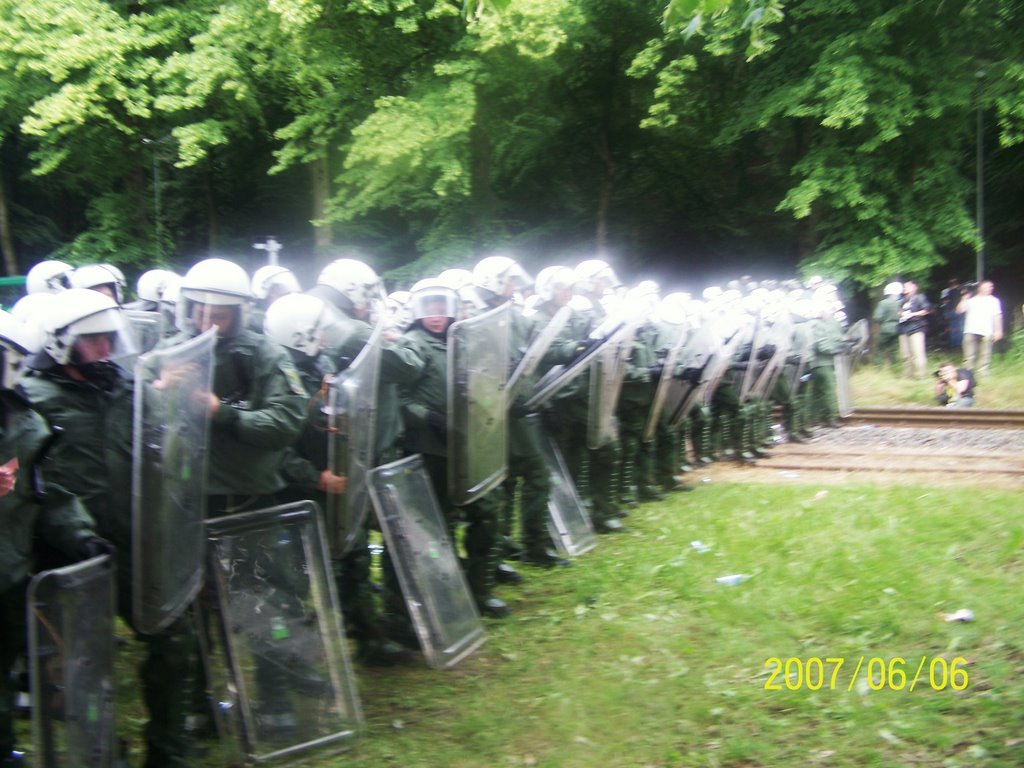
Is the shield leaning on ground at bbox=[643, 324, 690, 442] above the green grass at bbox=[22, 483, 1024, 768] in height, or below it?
above

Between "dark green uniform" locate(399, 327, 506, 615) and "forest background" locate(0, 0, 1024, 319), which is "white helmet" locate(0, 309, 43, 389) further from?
"forest background" locate(0, 0, 1024, 319)

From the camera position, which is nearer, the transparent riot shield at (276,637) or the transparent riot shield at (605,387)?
the transparent riot shield at (276,637)

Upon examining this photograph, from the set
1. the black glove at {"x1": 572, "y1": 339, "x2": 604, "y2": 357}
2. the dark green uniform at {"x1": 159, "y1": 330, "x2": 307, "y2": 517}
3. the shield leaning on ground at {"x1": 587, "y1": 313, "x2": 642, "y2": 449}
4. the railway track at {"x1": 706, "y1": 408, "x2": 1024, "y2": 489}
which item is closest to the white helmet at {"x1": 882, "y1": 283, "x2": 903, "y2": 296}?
the railway track at {"x1": 706, "y1": 408, "x2": 1024, "y2": 489}

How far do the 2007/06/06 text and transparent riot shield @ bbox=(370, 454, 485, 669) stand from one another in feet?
4.78

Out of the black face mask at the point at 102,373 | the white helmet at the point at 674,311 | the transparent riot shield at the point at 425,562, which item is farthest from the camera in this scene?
the white helmet at the point at 674,311

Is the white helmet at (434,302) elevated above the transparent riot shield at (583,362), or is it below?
above

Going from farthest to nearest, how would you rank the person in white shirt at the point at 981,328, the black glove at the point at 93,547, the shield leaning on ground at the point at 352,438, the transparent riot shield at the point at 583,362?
the person in white shirt at the point at 981,328 < the transparent riot shield at the point at 583,362 < the shield leaning on ground at the point at 352,438 < the black glove at the point at 93,547

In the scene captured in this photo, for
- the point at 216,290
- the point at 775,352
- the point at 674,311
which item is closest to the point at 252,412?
the point at 216,290

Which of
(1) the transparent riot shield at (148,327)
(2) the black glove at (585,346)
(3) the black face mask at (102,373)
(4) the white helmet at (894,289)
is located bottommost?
(3) the black face mask at (102,373)

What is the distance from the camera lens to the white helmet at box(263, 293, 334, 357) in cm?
516

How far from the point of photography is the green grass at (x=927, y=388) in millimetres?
16842

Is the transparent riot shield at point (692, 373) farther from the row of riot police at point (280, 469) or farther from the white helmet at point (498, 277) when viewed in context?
the white helmet at point (498, 277)

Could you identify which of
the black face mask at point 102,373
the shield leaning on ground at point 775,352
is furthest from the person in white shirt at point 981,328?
the black face mask at point 102,373

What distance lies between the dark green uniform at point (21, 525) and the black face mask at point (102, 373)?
37 centimetres
